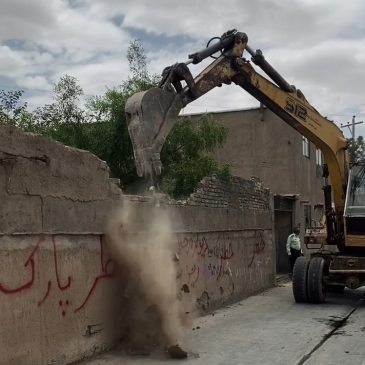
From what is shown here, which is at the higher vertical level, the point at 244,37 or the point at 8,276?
the point at 244,37

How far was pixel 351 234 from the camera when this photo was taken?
1323 cm

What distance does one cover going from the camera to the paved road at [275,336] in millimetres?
7516

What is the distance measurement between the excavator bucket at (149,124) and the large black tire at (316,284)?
659 centimetres

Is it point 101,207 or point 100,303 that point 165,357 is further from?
point 101,207

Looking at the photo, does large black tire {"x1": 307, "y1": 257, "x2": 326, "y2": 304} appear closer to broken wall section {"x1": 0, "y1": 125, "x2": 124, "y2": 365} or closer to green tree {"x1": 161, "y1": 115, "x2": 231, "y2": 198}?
green tree {"x1": 161, "y1": 115, "x2": 231, "y2": 198}

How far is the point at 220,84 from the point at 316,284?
5.44 metres

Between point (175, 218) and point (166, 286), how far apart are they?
7.27 feet

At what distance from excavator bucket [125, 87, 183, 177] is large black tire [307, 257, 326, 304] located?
6.59 metres

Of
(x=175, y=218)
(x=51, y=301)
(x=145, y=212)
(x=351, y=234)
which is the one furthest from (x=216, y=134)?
(x=51, y=301)

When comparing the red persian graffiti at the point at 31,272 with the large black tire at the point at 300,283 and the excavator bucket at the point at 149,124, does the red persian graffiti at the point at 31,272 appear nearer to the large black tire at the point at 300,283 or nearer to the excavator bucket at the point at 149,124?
the excavator bucket at the point at 149,124

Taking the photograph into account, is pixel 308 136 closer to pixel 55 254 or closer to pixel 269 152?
pixel 55 254

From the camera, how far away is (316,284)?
12.9 m

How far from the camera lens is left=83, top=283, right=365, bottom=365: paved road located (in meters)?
7.52

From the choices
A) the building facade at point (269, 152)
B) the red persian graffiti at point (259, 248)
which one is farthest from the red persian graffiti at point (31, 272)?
the building facade at point (269, 152)
